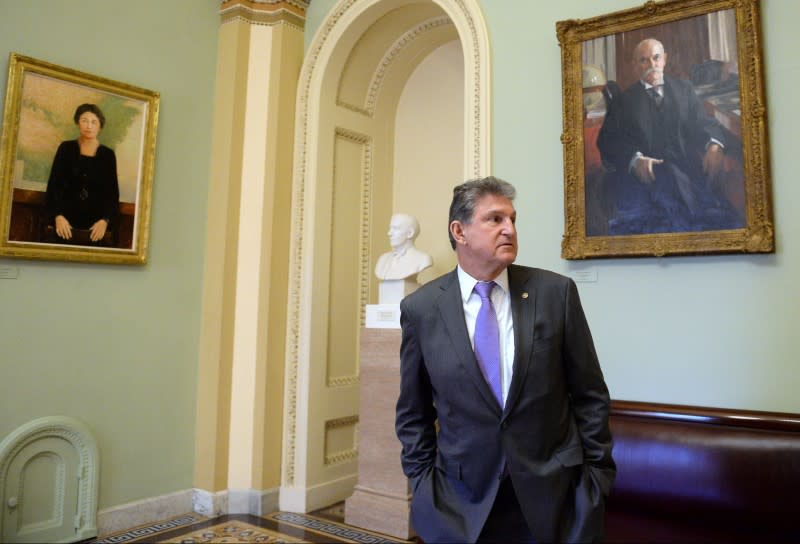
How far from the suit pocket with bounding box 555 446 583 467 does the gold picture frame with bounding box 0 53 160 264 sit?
142 inches

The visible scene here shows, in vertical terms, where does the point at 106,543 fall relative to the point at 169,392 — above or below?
below

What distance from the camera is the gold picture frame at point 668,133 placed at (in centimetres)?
317

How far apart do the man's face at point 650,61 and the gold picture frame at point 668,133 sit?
14 mm

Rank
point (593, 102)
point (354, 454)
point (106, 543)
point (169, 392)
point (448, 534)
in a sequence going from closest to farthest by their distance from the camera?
point (448, 534)
point (593, 102)
point (106, 543)
point (169, 392)
point (354, 454)

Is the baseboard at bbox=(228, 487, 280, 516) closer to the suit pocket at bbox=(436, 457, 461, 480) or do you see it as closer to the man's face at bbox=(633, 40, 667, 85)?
the suit pocket at bbox=(436, 457, 461, 480)

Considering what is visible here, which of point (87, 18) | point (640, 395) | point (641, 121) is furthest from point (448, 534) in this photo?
point (87, 18)

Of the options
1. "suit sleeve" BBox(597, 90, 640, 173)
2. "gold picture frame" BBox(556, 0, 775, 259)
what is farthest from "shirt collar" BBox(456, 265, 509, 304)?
"suit sleeve" BBox(597, 90, 640, 173)

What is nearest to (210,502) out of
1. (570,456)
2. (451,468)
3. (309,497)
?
(309,497)

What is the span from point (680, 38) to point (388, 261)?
2.33 m

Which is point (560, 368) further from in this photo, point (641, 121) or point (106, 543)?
point (106, 543)

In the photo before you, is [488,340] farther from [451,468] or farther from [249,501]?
[249,501]

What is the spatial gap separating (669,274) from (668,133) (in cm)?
79

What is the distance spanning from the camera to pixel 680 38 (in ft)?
11.2

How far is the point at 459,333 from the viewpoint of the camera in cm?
185
